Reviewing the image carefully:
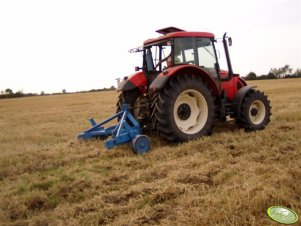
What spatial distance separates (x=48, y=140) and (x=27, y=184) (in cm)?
311

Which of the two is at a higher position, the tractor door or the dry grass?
the tractor door

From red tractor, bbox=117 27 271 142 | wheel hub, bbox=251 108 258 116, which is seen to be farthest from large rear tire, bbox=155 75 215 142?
wheel hub, bbox=251 108 258 116

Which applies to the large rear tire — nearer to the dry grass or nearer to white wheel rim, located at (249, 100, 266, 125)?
the dry grass

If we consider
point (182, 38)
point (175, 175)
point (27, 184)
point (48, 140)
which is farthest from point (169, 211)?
point (48, 140)

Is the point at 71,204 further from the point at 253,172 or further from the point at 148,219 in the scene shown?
the point at 253,172

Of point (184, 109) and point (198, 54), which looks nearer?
point (184, 109)

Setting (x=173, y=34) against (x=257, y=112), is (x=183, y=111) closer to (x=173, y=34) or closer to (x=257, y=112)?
(x=173, y=34)

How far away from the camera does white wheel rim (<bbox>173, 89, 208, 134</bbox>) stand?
561cm

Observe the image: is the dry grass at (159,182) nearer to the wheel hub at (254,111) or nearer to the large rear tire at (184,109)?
the large rear tire at (184,109)

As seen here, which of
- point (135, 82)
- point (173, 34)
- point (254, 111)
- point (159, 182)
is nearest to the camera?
point (159, 182)

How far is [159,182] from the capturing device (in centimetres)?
348

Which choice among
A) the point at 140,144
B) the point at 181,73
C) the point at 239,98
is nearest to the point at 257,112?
the point at 239,98
